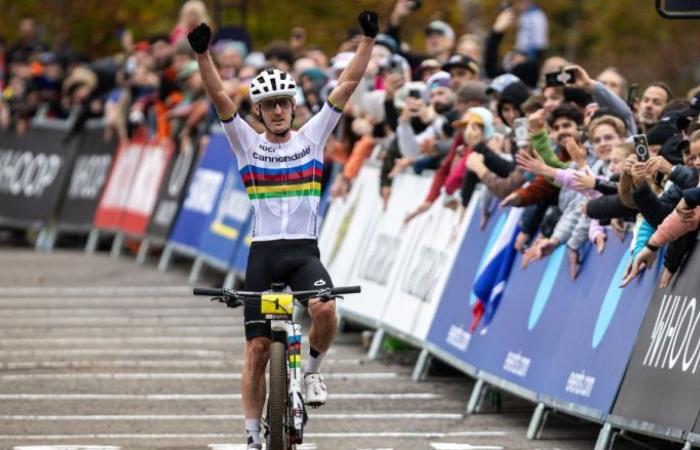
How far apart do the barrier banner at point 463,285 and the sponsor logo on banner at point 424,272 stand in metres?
0.36

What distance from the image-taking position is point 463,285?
50.5 feet

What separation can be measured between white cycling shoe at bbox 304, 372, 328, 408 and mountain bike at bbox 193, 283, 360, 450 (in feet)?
1.35

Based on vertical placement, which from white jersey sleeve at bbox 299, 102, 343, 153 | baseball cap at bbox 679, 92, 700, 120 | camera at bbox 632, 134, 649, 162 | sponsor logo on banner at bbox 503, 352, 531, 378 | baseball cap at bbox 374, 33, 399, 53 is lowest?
sponsor logo on banner at bbox 503, 352, 531, 378

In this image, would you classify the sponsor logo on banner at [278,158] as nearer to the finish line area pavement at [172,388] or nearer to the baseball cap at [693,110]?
the finish line area pavement at [172,388]

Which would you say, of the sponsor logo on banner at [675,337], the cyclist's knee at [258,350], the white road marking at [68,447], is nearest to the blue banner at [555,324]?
the sponsor logo on banner at [675,337]

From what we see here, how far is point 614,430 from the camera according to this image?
12.0 m

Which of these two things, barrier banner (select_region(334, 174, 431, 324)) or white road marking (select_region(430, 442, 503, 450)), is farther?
barrier banner (select_region(334, 174, 431, 324))

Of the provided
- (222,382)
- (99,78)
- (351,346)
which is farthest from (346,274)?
(99,78)

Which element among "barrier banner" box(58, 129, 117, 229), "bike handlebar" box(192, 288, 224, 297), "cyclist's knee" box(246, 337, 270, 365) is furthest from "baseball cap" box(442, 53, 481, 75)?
"barrier banner" box(58, 129, 117, 229)

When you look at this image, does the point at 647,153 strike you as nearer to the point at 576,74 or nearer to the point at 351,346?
the point at 576,74

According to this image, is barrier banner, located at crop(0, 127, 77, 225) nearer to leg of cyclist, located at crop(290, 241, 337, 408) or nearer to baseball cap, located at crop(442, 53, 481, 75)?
baseball cap, located at crop(442, 53, 481, 75)

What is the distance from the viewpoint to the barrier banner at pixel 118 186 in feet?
90.0

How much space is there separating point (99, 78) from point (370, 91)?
11.2 meters

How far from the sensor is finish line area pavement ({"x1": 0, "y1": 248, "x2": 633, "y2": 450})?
42.5 feet
